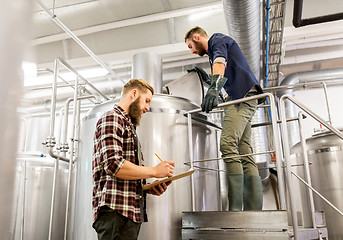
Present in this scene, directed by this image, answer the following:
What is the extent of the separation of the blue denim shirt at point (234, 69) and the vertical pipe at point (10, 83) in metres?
2.16

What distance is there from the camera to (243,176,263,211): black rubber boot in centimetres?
233

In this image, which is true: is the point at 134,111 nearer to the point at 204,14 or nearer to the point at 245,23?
the point at 245,23

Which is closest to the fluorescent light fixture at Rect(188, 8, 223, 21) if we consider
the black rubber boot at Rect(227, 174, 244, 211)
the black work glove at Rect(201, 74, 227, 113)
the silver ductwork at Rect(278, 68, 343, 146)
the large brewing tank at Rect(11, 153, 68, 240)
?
the silver ductwork at Rect(278, 68, 343, 146)

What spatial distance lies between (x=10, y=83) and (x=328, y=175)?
434 cm

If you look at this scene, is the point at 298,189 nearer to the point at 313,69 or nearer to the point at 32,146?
the point at 313,69

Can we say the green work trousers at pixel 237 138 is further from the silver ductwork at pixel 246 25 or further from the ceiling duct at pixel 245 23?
the ceiling duct at pixel 245 23

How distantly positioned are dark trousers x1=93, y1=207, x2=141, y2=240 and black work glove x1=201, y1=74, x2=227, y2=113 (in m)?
0.99

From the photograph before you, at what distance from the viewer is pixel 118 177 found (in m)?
1.55

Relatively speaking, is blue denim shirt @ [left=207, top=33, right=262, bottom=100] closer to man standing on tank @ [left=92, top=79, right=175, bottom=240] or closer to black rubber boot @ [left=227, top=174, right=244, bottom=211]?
black rubber boot @ [left=227, top=174, right=244, bottom=211]

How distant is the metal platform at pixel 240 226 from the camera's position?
1.85m

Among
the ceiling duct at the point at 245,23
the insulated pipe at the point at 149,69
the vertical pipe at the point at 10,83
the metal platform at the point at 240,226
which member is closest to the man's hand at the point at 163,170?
the metal platform at the point at 240,226

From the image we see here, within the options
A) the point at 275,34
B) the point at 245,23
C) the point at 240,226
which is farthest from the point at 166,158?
the point at 275,34

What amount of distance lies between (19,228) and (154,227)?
8.09ft

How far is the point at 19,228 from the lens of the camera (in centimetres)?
398
